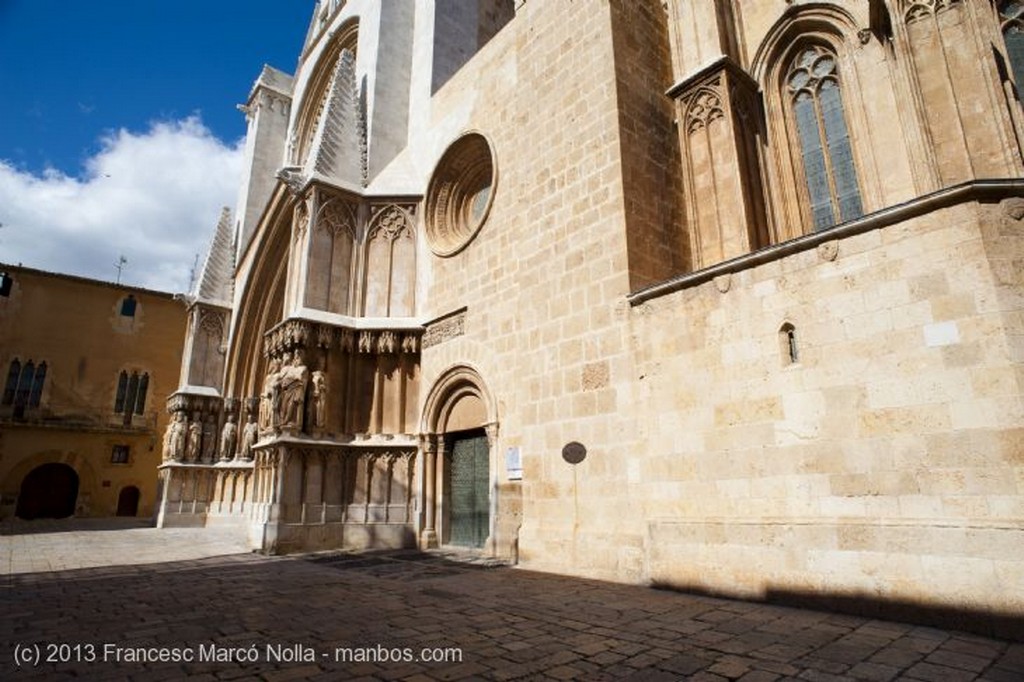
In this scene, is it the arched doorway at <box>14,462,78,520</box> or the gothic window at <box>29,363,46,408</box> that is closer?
the arched doorway at <box>14,462,78,520</box>

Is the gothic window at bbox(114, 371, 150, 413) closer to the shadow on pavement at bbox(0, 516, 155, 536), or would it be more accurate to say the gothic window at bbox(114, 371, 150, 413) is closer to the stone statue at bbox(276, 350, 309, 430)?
the shadow on pavement at bbox(0, 516, 155, 536)

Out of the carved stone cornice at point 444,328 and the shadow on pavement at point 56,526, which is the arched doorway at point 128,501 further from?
the carved stone cornice at point 444,328

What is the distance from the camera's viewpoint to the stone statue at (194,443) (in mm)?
17828

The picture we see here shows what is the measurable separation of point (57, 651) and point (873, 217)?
22.6 ft

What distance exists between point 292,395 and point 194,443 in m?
9.68

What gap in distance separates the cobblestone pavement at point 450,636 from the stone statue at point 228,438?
39.2ft

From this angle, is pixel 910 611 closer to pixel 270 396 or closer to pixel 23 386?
pixel 270 396

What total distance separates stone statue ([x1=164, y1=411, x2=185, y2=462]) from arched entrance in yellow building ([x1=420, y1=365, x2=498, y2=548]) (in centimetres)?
1118

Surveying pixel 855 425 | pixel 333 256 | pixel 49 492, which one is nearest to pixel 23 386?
pixel 49 492

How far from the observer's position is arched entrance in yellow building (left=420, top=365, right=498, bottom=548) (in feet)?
32.3

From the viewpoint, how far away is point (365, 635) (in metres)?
4.11

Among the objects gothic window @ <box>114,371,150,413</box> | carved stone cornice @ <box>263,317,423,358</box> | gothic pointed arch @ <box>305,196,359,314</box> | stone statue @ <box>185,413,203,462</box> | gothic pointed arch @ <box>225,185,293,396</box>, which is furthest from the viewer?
gothic window @ <box>114,371,150,413</box>

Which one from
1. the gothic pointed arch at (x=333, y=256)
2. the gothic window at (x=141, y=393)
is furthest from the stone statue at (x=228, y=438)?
the gothic window at (x=141, y=393)

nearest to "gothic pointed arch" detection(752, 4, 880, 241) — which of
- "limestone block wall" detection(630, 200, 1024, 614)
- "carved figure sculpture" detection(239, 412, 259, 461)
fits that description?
"limestone block wall" detection(630, 200, 1024, 614)
